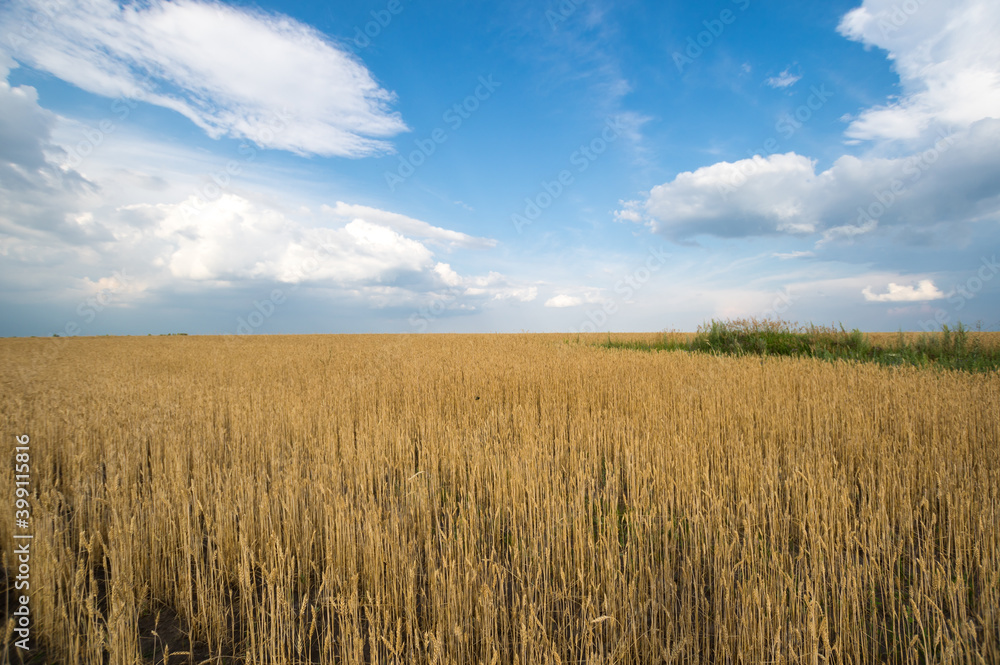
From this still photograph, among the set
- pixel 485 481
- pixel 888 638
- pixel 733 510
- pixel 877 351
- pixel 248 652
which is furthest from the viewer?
pixel 877 351

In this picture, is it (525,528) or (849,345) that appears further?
(849,345)

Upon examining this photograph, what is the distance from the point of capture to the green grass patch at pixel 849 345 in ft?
43.2

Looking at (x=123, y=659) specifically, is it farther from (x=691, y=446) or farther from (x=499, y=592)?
(x=691, y=446)

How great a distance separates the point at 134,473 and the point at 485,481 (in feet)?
12.6

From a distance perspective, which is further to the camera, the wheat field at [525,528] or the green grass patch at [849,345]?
the green grass patch at [849,345]

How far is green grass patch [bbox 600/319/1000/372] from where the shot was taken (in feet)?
43.2

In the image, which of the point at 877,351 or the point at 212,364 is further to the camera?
the point at 877,351

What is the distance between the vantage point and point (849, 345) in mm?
15852

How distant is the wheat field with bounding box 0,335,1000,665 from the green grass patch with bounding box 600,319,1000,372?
6598 millimetres

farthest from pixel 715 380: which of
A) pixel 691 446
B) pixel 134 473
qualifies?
pixel 134 473

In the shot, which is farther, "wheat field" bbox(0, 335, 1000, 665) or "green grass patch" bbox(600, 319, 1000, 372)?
"green grass patch" bbox(600, 319, 1000, 372)

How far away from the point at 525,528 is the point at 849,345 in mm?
17902

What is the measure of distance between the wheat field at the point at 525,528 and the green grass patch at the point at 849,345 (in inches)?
260

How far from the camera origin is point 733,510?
3.79m
